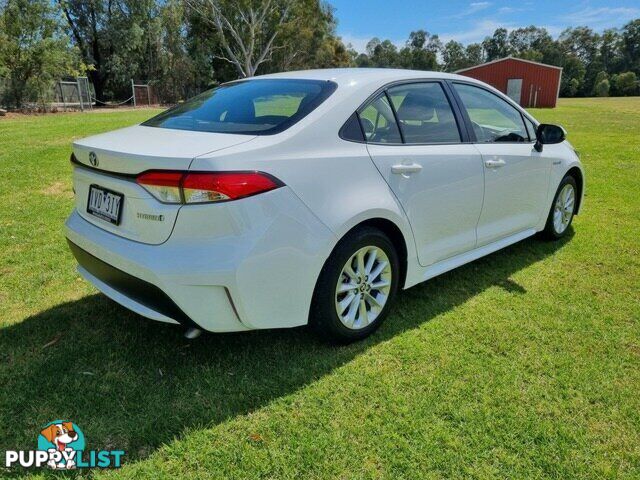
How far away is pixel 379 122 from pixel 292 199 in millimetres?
949

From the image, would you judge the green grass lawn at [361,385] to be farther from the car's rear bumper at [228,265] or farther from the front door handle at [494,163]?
the front door handle at [494,163]

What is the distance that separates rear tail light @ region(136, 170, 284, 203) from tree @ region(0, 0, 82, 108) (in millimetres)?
25939

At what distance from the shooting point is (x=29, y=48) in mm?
24000

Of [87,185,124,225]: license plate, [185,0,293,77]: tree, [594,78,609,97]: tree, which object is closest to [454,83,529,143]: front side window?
[87,185,124,225]: license plate

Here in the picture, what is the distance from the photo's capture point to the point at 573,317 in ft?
11.4

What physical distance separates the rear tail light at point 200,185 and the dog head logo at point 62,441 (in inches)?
47.0

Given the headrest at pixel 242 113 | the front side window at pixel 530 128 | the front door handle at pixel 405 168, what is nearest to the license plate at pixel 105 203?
the headrest at pixel 242 113

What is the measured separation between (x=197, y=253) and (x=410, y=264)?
1533 millimetres

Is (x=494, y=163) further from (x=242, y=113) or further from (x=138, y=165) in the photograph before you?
(x=138, y=165)

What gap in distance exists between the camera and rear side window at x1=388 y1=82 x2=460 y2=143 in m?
3.24

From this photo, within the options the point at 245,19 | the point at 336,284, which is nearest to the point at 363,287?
the point at 336,284

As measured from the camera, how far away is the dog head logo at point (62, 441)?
2.19 metres

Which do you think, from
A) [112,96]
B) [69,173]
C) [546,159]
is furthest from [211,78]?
[546,159]

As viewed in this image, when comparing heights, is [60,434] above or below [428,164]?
below
